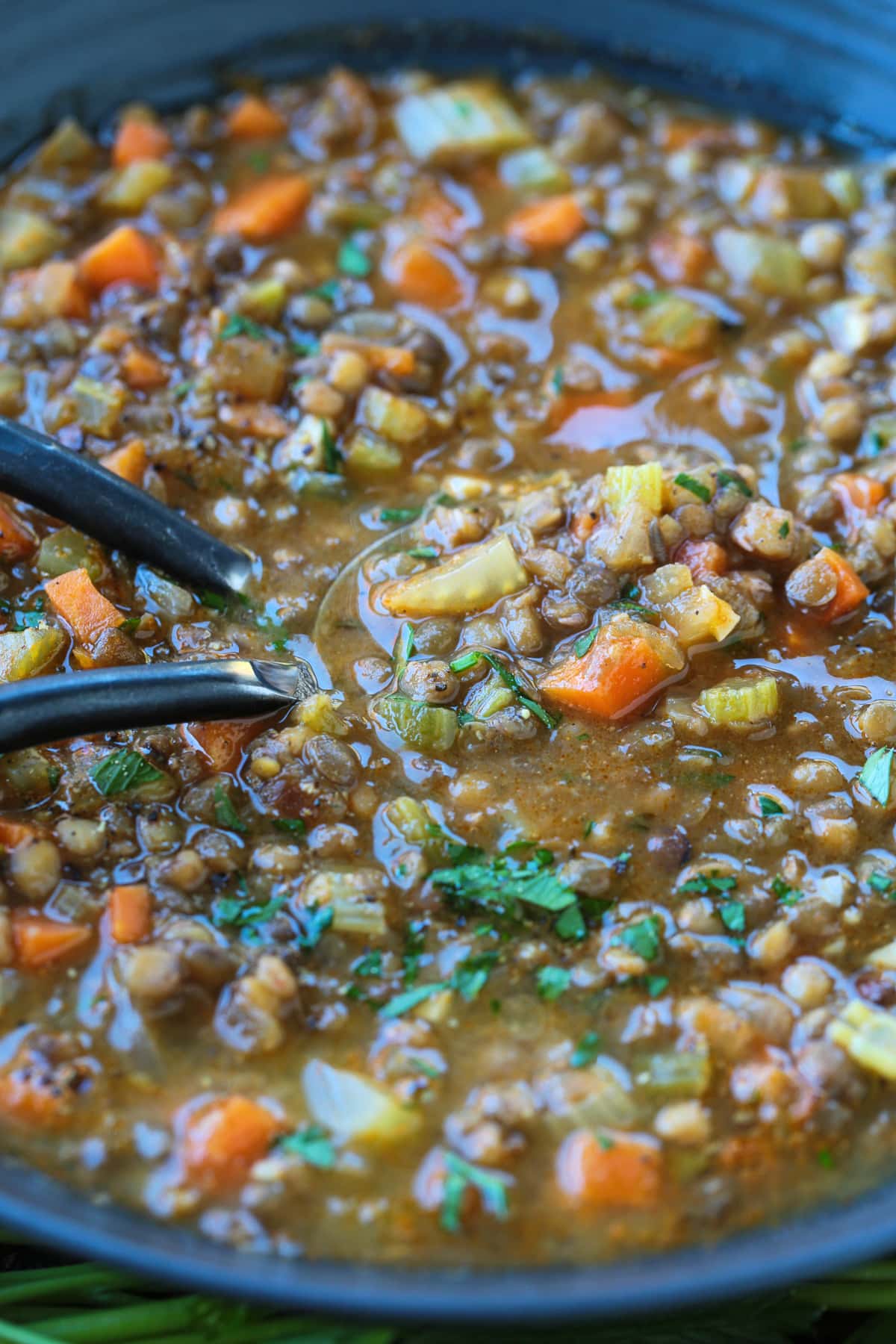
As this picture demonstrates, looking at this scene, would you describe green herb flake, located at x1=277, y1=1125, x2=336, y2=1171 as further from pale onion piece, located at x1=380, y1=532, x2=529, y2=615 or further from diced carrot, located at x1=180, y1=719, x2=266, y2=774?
pale onion piece, located at x1=380, y1=532, x2=529, y2=615

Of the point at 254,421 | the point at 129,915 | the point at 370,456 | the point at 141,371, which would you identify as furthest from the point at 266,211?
the point at 129,915

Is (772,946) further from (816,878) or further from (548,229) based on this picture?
(548,229)

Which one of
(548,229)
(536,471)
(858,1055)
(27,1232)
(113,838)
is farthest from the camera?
(548,229)

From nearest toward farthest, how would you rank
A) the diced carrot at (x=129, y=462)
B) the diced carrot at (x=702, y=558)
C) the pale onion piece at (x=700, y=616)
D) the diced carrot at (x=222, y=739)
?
1. the diced carrot at (x=222, y=739)
2. the pale onion piece at (x=700, y=616)
3. the diced carrot at (x=702, y=558)
4. the diced carrot at (x=129, y=462)

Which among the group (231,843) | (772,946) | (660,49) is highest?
(660,49)

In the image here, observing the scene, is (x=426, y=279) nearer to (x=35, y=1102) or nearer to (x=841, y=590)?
(x=841, y=590)

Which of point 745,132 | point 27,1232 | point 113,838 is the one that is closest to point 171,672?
point 113,838

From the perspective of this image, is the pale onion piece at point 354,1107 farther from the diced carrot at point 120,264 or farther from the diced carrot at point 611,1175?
the diced carrot at point 120,264

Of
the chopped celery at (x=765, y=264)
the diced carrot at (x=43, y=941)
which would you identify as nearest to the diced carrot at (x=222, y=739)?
the diced carrot at (x=43, y=941)
